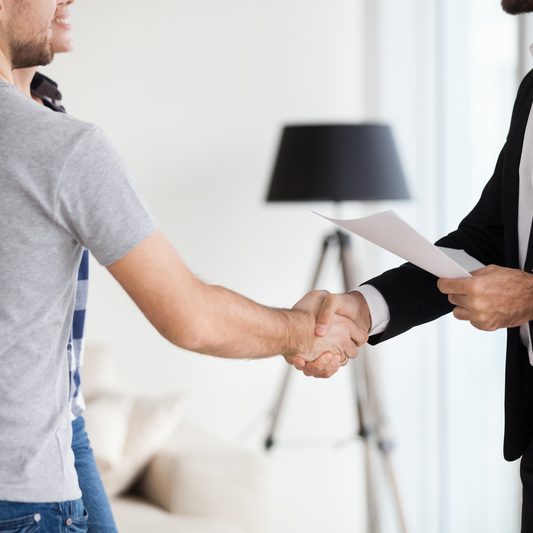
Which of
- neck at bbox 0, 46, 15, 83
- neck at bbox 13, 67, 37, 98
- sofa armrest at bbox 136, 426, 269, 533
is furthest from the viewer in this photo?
sofa armrest at bbox 136, 426, 269, 533

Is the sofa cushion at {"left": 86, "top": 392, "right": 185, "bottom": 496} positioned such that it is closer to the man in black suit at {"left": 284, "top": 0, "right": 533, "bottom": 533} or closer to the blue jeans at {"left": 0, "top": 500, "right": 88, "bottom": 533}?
the man in black suit at {"left": 284, "top": 0, "right": 533, "bottom": 533}

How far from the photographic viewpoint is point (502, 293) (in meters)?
1.87

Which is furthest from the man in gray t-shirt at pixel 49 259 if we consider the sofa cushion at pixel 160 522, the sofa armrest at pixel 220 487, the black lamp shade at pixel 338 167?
the black lamp shade at pixel 338 167

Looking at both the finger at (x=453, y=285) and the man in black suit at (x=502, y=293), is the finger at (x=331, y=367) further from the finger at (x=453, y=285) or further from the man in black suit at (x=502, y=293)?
the finger at (x=453, y=285)

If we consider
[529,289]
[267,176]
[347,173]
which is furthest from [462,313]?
[267,176]

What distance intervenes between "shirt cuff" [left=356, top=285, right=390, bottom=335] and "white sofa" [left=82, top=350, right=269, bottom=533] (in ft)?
3.46

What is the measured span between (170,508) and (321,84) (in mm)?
2077

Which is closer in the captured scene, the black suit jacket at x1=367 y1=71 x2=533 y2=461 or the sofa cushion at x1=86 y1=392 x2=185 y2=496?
the black suit jacket at x1=367 y1=71 x2=533 y2=461

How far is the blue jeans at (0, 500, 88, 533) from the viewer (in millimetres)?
1458

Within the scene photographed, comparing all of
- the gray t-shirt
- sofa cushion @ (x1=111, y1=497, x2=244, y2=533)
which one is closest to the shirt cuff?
the gray t-shirt

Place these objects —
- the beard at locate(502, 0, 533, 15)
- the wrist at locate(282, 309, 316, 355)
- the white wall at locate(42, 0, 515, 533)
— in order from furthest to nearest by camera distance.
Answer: the white wall at locate(42, 0, 515, 533) → the beard at locate(502, 0, 533, 15) → the wrist at locate(282, 309, 316, 355)

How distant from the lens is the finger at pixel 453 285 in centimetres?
190

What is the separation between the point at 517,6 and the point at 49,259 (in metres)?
1.18

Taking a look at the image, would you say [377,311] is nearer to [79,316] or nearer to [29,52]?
[79,316]
